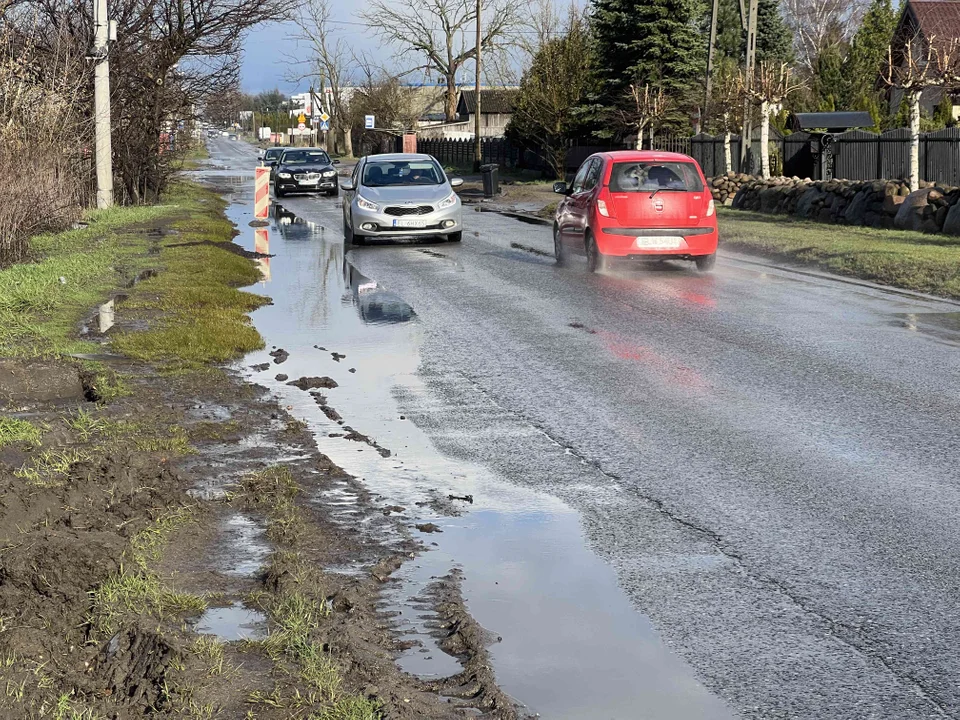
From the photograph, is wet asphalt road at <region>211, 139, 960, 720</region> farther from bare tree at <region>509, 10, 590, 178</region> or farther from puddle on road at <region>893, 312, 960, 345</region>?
bare tree at <region>509, 10, 590, 178</region>

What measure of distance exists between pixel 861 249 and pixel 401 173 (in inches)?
339

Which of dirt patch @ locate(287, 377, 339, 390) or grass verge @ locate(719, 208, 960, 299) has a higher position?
grass verge @ locate(719, 208, 960, 299)

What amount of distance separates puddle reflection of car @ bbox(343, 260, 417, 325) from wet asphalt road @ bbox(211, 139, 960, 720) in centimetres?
26

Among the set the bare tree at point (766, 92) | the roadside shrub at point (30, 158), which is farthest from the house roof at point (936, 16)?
the roadside shrub at point (30, 158)

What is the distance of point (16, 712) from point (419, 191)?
19894 millimetres

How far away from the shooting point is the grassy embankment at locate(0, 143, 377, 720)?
418 centimetres

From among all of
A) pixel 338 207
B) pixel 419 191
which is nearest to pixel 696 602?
pixel 419 191

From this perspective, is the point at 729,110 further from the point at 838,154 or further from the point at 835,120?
the point at 838,154

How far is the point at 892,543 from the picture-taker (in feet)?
19.5

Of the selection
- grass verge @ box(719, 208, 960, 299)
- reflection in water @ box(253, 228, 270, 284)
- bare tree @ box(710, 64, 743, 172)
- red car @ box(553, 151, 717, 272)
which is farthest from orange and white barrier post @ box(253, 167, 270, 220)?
bare tree @ box(710, 64, 743, 172)

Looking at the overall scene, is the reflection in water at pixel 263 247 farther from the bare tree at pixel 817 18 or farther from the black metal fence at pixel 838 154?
the bare tree at pixel 817 18

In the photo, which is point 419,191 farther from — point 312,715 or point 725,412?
point 312,715

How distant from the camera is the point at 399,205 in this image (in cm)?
2272

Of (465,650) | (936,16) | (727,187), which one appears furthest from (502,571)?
(936,16)
